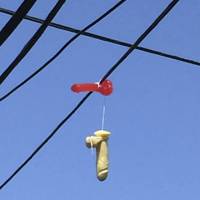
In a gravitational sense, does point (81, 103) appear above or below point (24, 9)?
above

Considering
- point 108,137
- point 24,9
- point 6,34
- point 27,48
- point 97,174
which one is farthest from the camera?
point 108,137

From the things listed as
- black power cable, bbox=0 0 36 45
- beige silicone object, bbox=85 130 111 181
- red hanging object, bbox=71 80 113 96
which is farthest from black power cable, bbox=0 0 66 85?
red hanging object, bbox=71 80 113 96

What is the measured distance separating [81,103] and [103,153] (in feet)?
1.58

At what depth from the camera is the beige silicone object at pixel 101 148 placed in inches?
159

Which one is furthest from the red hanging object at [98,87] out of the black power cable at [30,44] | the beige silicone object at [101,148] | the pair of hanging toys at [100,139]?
the black power cable at [30,44]

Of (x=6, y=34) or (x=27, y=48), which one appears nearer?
(x=6, y=34)

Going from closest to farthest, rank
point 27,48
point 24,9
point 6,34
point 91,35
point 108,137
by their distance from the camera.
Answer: point 24,9 → point 6,34 → point 27,48 → point 91,35 → point 108,137

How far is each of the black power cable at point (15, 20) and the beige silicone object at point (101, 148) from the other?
1.31m

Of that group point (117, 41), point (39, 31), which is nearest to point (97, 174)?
point (117, 41)

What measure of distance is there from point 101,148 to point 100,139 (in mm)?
119

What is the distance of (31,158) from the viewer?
4.65 meters

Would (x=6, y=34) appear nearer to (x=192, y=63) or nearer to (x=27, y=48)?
(x=27, y=48)

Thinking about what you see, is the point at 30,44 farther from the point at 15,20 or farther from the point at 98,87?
the point at 98,87

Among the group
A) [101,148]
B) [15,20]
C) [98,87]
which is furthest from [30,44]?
[98,87]
